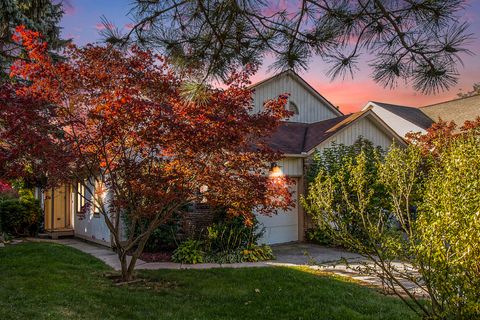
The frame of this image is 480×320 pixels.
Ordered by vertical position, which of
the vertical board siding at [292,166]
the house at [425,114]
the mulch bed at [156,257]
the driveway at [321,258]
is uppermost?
the house at [425,114]

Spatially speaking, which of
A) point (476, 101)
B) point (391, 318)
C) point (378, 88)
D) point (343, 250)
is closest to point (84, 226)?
point (343, 250)

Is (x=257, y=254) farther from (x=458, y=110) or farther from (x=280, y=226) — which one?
(x=458, y=110)

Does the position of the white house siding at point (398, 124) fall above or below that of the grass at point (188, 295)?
above

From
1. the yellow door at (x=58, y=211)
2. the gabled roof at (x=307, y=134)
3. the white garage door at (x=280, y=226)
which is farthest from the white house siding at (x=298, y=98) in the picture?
the yellow door at (x=58, y=211)

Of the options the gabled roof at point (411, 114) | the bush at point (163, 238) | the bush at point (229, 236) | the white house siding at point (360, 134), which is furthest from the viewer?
the gabled roof at point (411, 114)

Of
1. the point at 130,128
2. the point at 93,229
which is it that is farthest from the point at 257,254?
the point at 93,229

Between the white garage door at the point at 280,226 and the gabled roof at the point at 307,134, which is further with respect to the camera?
the gabled roof at the point at 307,134

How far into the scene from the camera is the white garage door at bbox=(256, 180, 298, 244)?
12.4m

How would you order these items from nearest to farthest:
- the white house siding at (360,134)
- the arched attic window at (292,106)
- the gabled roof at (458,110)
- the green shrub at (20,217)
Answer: the white house siding at (360,134) < the green shrub at (20,217) < the arched attic window at (292,106) < the gabled roof at (458,110)

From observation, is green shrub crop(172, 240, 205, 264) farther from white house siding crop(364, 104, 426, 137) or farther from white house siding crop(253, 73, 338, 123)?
white house siding crop(364, 104, 426, 137)

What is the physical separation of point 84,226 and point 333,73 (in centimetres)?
1232

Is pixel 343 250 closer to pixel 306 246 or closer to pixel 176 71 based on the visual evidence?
pixel 306 246

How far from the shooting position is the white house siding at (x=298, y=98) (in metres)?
16.0

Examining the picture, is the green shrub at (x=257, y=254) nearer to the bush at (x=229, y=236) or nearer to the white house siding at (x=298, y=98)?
the bush at (x=229, y=236)
